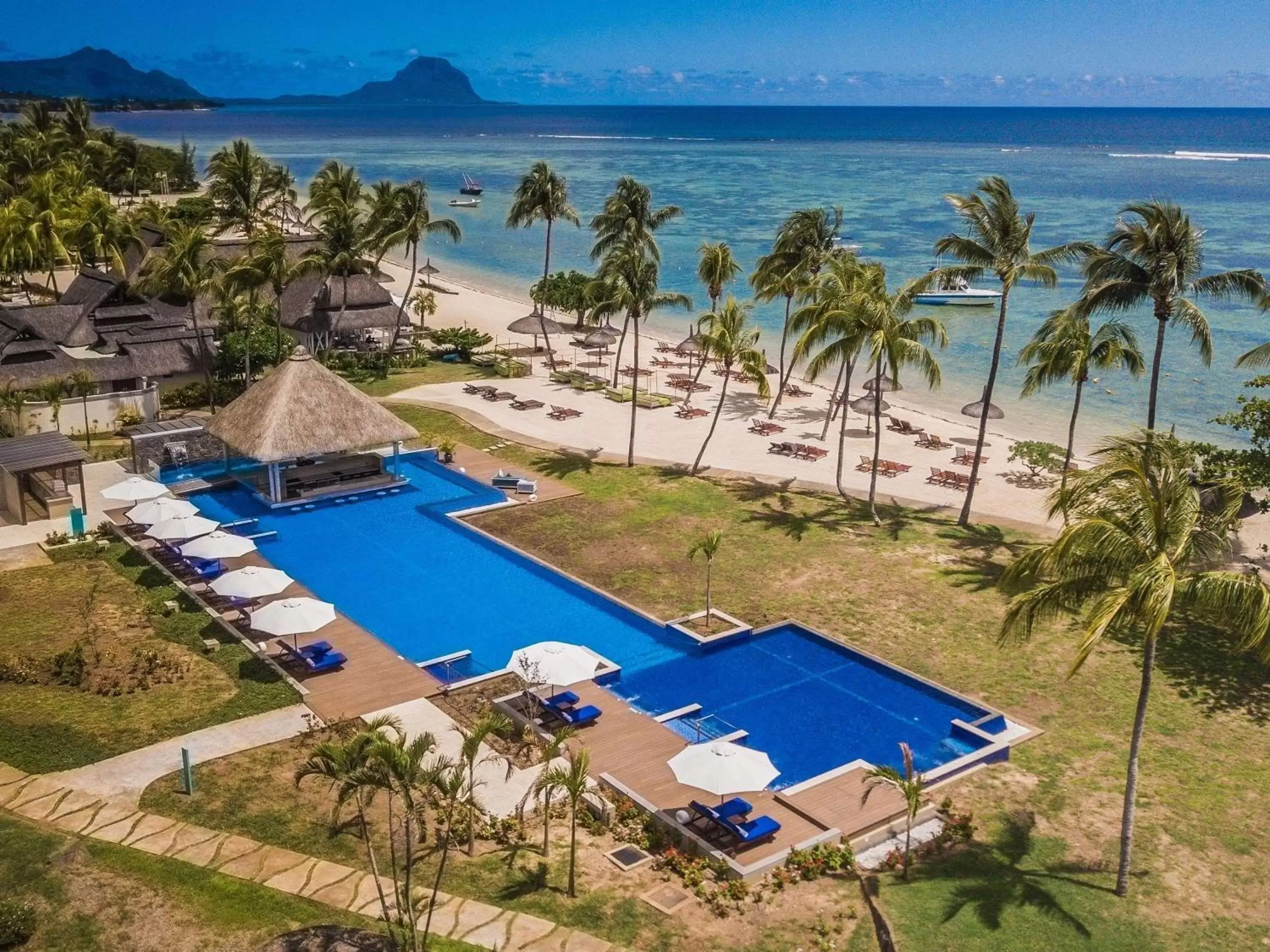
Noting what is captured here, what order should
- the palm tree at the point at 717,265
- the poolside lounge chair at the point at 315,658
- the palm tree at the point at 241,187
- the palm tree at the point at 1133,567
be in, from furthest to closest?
the palm tree at the point at 241,187 < the palm tree at the point at 717,265 < the poolside lounge chair at the point at 315,658 < the palm tree at the point at 1133,567

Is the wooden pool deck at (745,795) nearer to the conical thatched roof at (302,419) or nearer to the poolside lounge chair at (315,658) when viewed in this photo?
the poolside lounge chair at (315,658)

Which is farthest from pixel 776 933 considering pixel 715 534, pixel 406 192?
pixel 406 192

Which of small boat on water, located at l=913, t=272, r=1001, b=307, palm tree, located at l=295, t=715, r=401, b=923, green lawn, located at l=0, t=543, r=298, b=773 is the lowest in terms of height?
green lawn, located at l=0, t=543, r=298, b=773

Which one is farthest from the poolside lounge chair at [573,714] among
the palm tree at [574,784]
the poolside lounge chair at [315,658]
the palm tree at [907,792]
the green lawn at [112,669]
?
the palm tree at [907,792]

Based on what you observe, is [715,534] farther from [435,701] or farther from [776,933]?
[776,933]

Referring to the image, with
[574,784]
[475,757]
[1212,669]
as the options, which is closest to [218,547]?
[475,757]

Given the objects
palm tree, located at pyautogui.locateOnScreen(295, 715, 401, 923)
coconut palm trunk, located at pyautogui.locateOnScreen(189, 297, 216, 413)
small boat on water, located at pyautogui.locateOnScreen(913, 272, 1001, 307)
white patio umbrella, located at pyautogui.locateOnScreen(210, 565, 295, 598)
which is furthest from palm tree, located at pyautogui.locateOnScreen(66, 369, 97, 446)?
small boat on water, located at pyautogui.locateOnScreen(913, 272, 1001, 307)

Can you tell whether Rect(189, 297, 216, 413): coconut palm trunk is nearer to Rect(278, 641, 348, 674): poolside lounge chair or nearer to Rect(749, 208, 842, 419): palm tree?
Rect(749, 208, 842, 419): palm tree
